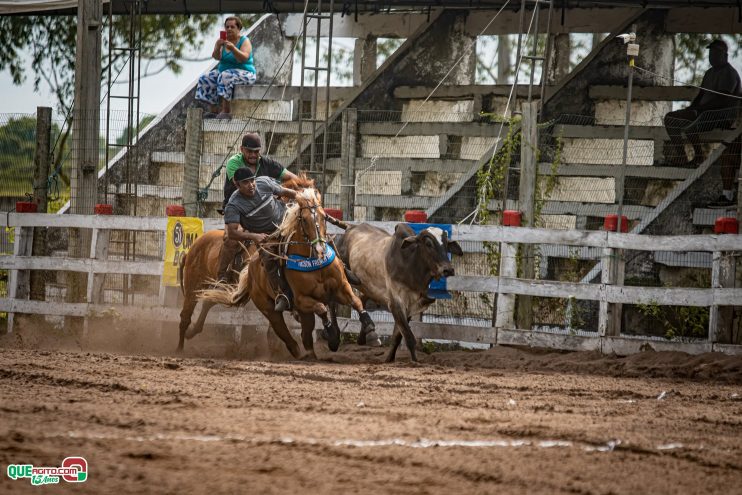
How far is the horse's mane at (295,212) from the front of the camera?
1218 cm

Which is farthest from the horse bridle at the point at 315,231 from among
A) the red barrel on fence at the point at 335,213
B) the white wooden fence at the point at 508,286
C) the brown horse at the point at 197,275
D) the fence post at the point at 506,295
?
the fence post at the point at 506,295

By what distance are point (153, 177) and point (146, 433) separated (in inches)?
523

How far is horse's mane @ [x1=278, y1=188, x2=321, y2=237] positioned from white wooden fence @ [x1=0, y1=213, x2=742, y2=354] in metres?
1.87

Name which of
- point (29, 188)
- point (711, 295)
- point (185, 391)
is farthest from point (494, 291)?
point (29, 188)

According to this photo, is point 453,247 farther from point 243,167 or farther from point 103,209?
point 103,209

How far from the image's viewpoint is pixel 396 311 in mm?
12219

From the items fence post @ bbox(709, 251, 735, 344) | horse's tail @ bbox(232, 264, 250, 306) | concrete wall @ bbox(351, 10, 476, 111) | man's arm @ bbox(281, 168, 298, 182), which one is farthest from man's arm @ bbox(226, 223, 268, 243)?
concrete wall @ bbox(351, 10, 476, 111)

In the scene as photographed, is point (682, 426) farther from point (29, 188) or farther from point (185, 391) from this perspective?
point (29, 188)

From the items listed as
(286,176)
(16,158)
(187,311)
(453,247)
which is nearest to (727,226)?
(453,247)

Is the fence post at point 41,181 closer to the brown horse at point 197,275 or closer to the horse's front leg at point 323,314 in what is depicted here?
the brown horse at point 197,275

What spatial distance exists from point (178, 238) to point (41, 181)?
284cm

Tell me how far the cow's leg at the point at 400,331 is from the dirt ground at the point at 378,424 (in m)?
0.35

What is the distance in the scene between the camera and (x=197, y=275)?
1393 centimetres

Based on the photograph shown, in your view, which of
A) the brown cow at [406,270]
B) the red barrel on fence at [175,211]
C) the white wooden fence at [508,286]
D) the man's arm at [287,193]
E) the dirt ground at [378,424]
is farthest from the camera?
the red barrel on fence at [175,211]
